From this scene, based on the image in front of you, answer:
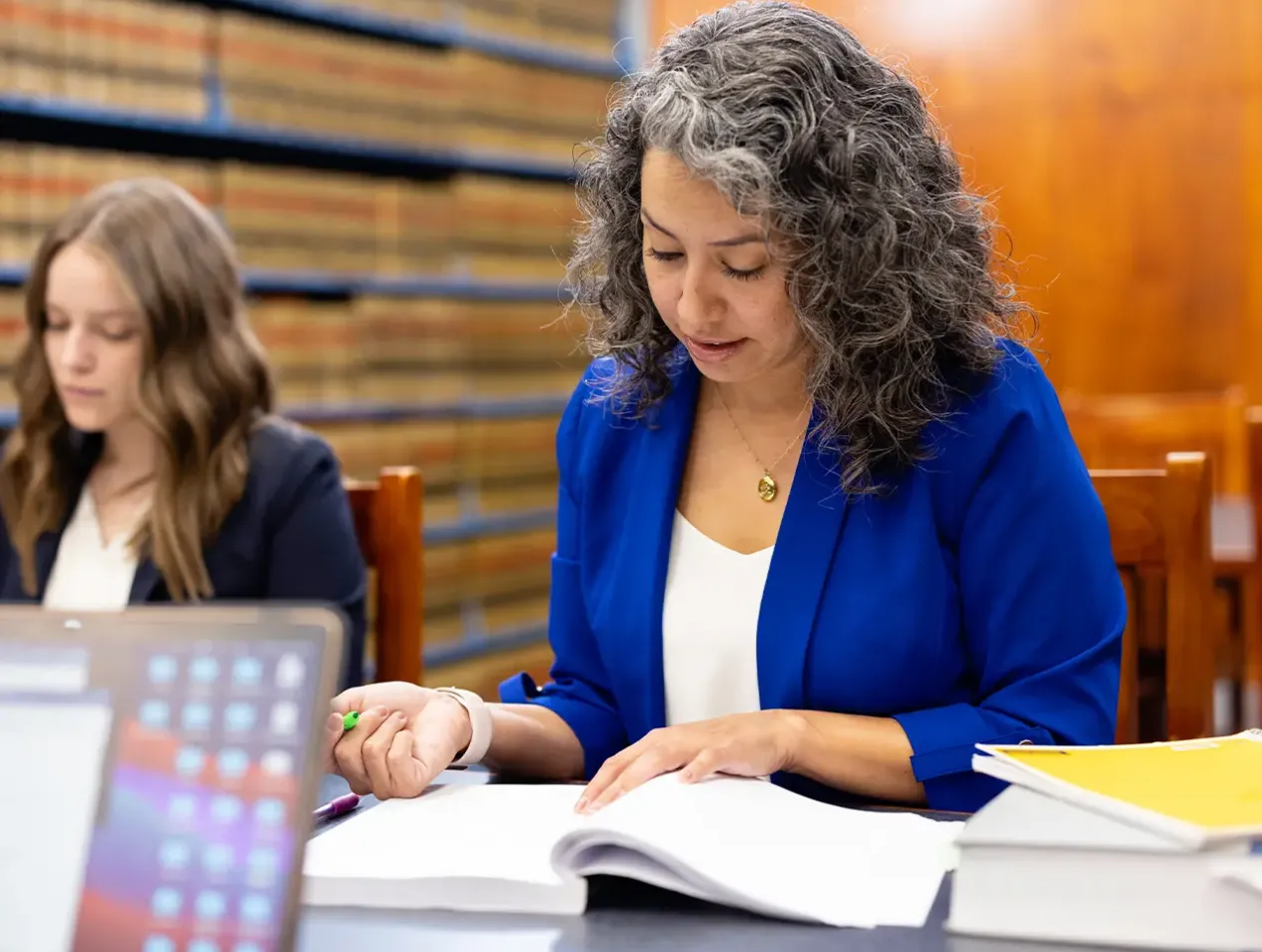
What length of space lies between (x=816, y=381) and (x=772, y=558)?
160 millimetres

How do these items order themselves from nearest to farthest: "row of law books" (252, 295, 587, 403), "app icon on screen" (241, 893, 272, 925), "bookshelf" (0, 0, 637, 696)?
1. "app icon on screen" (241, 893, 272, 925)
2. "bookshelf" (0, 0, 637, 696)
3. "row of law books" (252, 295, 587, 403)

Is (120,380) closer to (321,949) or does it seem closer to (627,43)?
(321,949)

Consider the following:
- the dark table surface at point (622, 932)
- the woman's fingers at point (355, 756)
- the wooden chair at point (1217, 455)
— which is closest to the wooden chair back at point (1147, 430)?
the wooden chair at point (1217, 455)

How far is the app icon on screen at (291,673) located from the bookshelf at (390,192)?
2.43 m

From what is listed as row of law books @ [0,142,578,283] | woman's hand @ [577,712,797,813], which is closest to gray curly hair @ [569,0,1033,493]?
woman's hand @ [577,712,797,813]

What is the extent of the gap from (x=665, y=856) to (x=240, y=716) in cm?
31

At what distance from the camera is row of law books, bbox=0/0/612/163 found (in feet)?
9.49

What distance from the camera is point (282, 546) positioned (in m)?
2.08

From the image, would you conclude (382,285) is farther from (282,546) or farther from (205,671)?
(205,671)

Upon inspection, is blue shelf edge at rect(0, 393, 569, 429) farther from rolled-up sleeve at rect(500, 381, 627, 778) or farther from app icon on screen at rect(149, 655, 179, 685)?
app icon on screen at rect(149, 655, 179, 685)

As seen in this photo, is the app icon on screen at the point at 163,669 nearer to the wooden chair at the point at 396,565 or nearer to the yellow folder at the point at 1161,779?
the yellow folder at the point at 1161,779

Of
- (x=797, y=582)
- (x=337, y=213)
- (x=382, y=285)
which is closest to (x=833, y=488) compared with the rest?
(x=797, y=582)

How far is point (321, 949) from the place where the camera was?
0.81 meters

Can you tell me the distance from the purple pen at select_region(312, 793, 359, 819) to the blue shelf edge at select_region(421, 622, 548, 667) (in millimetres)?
2687
